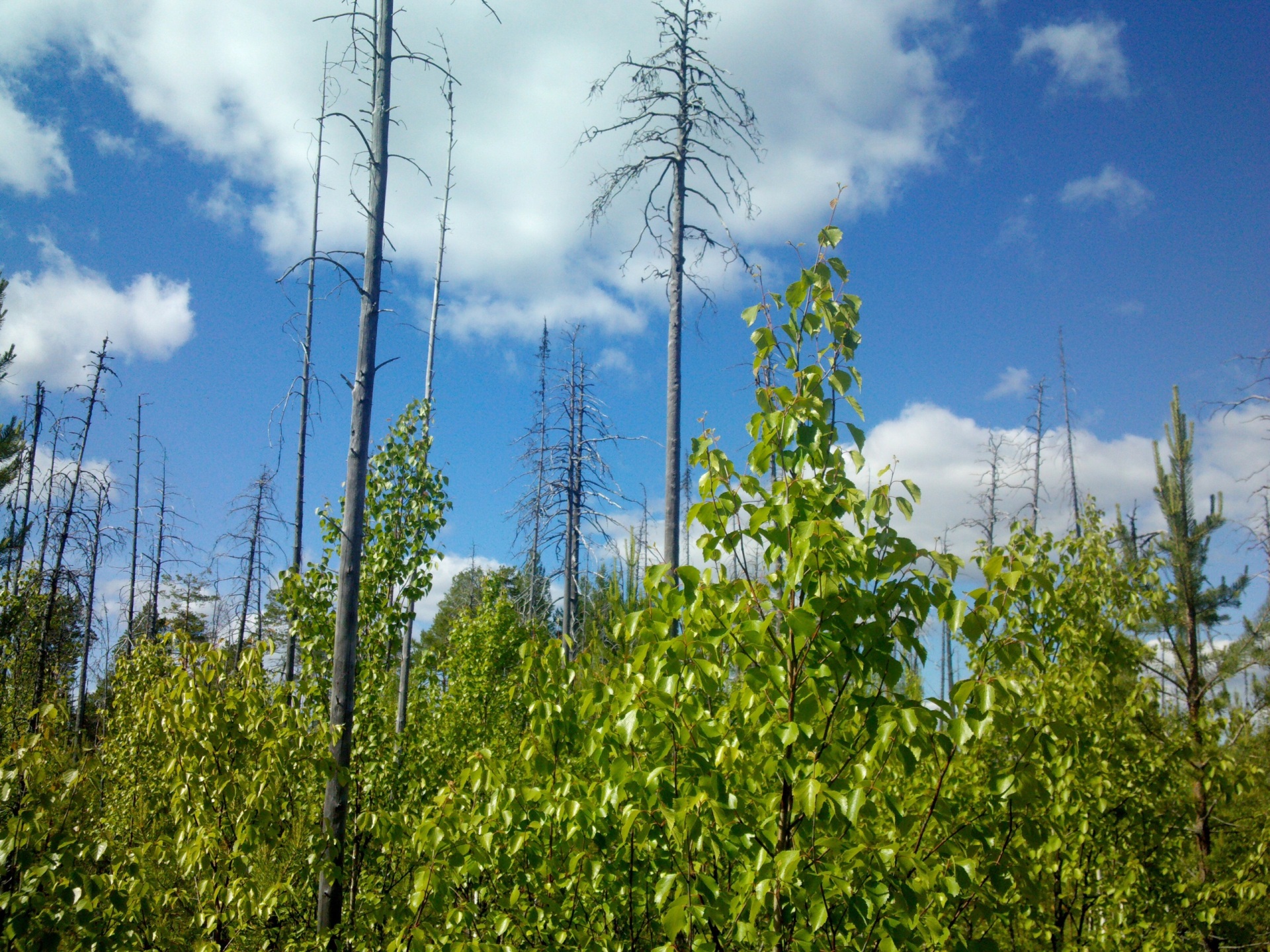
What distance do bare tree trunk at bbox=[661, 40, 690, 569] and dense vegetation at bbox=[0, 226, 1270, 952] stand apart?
349cm

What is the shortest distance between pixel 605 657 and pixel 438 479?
3.14m

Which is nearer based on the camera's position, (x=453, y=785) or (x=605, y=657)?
(x=453, y=785)

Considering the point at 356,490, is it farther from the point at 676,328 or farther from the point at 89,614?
the point at 89,614

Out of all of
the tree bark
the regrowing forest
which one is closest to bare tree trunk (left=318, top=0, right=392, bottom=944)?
the regrowing forest

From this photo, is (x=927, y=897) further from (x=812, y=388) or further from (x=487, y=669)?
(x=487, y=669)

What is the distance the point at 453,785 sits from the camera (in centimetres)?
309

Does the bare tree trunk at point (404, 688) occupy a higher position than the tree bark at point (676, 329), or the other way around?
the tree bark at point (676, 329)

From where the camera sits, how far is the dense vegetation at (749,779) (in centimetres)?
237

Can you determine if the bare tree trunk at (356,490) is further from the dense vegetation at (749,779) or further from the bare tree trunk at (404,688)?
the bare tree trunk at (404,688)

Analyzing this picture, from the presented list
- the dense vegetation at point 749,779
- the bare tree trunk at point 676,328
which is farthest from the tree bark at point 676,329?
the dense vegetation at point 749,779

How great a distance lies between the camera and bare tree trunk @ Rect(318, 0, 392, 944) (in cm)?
513

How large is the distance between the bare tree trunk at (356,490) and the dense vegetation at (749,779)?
20 centimetres

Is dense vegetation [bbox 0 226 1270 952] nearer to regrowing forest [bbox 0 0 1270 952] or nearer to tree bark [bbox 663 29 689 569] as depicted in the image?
regrowing forest [bbox 0 0 1270 952]

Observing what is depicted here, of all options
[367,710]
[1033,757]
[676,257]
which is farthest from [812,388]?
[676,257]
